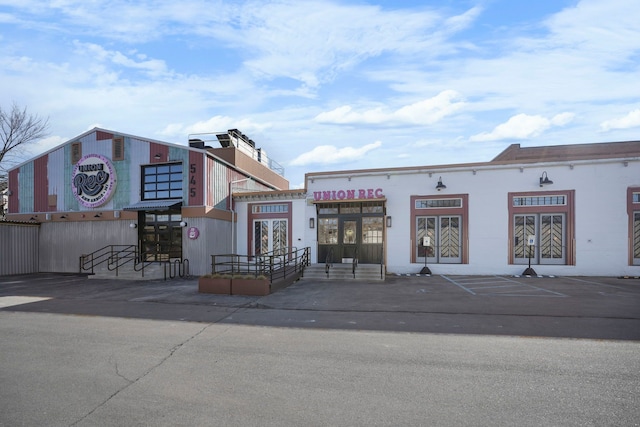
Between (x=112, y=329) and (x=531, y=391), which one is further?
(x=112, y=329)

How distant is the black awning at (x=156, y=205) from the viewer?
1677 cm

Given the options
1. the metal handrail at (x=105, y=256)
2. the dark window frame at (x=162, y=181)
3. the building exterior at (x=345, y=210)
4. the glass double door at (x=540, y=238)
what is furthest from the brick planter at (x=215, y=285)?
the glass double door at (x=540, y=238)

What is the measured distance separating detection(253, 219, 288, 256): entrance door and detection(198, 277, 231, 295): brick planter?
624cm

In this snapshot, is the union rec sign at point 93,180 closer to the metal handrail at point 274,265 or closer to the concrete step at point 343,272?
the metal handrail at point 274,265

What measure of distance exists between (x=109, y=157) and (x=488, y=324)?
773 inches

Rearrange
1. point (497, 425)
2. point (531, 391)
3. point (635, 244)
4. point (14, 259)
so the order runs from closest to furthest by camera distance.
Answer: point (497, 425) → point (531, 391) → point (635, 244) → point (14, 259)

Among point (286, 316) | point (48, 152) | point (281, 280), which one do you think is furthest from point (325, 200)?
point (48, 152)

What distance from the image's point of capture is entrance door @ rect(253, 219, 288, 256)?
18328 mm

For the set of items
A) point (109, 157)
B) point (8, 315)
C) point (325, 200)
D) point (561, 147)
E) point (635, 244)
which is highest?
point (561, 147)

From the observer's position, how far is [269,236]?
18656mm

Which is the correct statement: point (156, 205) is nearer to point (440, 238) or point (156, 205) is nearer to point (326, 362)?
point (440, 238)

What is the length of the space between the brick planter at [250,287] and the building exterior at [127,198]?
236 inches

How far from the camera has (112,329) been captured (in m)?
7.41

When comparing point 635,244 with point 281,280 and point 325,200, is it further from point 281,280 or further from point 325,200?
point 281,280
